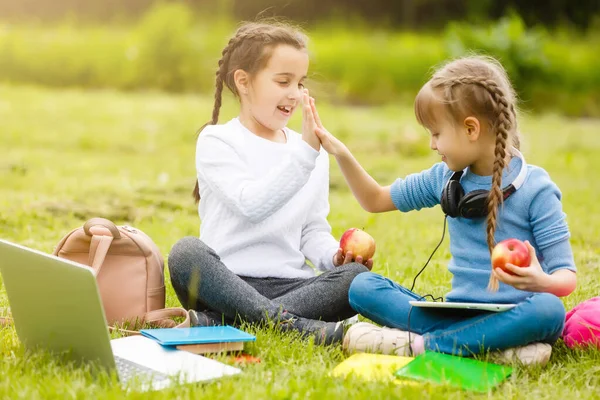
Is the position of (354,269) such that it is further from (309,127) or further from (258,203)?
(309,127)

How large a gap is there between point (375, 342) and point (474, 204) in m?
0.52

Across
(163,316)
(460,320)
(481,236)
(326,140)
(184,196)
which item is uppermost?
(326,140)

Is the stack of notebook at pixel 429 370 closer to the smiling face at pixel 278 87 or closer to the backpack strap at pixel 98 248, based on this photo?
→ the backpack strap at pixel 98 248

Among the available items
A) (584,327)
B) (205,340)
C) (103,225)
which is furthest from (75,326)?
(584,327)

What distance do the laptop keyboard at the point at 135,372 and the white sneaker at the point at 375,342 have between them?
25.4 inches

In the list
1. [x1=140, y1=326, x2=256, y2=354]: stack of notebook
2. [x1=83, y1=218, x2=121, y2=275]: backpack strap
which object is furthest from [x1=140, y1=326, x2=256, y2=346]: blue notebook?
[x1=83, y1=218, x2=121, y2=275]: backpack strap

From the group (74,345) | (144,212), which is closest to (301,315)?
(74,345)

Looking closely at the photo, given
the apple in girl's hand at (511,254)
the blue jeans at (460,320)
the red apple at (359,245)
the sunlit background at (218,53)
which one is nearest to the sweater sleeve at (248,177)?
the red apple at (359,245)

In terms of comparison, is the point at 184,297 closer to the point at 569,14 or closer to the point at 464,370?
the point at 464,370

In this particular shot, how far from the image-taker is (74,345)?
2.22 meters

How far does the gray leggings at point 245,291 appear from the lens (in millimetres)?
2730

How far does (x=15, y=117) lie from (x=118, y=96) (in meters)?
2.00

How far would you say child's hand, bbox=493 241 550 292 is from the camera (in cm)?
236

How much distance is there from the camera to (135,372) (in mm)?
2223
